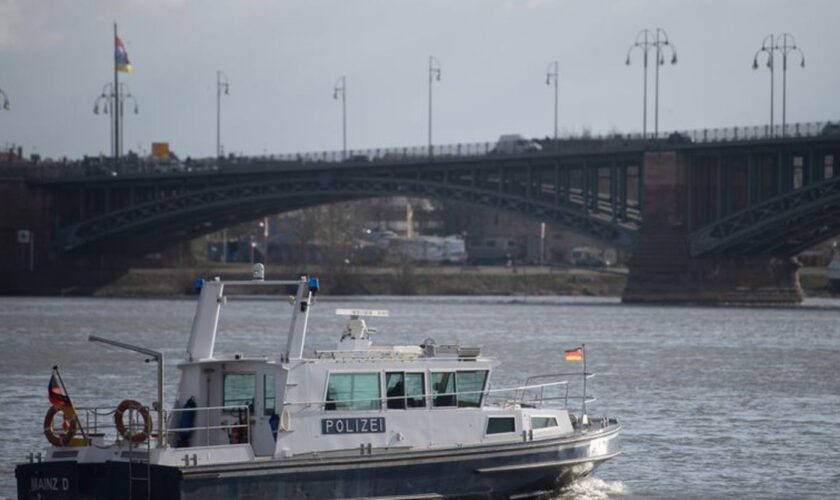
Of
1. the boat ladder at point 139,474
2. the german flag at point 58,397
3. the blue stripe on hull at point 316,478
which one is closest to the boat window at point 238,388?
the blue stripe on hull at point 316,478

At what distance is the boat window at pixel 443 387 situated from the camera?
104 ft

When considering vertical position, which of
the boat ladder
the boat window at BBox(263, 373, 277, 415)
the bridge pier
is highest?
the bridge pier

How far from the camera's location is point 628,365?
67.9m

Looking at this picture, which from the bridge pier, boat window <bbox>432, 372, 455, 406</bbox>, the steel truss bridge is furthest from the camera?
the bridge pier

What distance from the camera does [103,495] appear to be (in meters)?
28.5

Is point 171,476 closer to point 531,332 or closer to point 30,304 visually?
point 531,332

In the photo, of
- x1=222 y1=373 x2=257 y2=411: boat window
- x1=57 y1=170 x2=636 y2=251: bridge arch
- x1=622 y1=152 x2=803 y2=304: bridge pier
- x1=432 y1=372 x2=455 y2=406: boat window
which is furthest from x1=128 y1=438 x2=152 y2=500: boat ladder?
x1=622 y1=152 x2=803 y2=304: bridge pier

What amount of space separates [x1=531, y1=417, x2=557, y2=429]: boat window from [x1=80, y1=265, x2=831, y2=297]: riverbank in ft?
343

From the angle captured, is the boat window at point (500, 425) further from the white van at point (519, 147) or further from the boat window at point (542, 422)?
the white van at point (519, 147)

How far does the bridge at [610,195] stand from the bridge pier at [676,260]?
9cm

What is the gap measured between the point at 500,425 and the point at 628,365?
36191 millimetres

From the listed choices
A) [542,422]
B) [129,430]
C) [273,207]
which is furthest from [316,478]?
[273,207]

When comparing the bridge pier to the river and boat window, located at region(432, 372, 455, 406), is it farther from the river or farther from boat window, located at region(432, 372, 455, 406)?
boat window, located at region(432, 372, 455, 406)

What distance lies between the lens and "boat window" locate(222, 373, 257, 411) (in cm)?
3019
